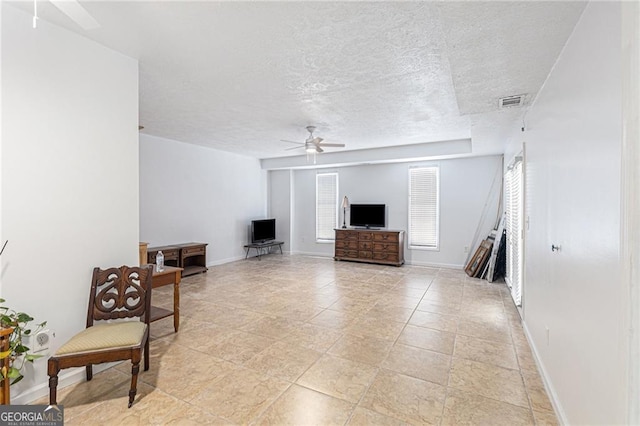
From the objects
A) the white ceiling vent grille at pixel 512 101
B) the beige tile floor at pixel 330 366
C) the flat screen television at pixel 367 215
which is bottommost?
the beige tile floor at pixel 330 366

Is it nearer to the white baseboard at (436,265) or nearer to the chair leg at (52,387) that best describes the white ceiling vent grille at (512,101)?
the chair leg at (52,387)

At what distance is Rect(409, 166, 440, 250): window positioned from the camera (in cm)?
682

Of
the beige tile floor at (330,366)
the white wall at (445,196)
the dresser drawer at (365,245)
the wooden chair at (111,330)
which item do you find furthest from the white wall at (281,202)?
the wooden chair at (111,330)

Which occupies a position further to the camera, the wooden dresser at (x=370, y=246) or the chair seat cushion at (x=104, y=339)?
the wooden dresser at (x=370, y=246)

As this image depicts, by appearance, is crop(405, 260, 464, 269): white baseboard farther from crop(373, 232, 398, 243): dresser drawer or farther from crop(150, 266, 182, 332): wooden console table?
crop(150, 266, 182, 332): wooden console table

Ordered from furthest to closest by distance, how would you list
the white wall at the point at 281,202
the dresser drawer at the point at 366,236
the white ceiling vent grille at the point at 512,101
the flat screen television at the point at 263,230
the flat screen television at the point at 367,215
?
1. the white wall at the point at 281,202
2. the flat screen television at the point at 263,230
3. the flat screen television at the point at 367,215
4. the dresser drawer at the point at 366,236
5. the white ceiling vent grille at the point at 512,101

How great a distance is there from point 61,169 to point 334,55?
2302 mm

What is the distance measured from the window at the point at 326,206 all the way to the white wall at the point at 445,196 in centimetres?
15

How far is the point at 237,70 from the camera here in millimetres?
2844

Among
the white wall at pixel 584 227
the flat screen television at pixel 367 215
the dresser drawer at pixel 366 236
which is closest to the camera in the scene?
the white wall at pixel 584 227

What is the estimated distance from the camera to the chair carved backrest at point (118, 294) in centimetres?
232

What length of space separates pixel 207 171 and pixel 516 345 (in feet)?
20.5

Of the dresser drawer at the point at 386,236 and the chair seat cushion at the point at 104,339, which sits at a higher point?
the dresser drawer at the point at 386,236

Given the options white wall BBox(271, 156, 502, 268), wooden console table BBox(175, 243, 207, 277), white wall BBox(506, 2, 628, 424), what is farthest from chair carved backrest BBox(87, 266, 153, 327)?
white wall BBox(271, 156, 502, 268)
